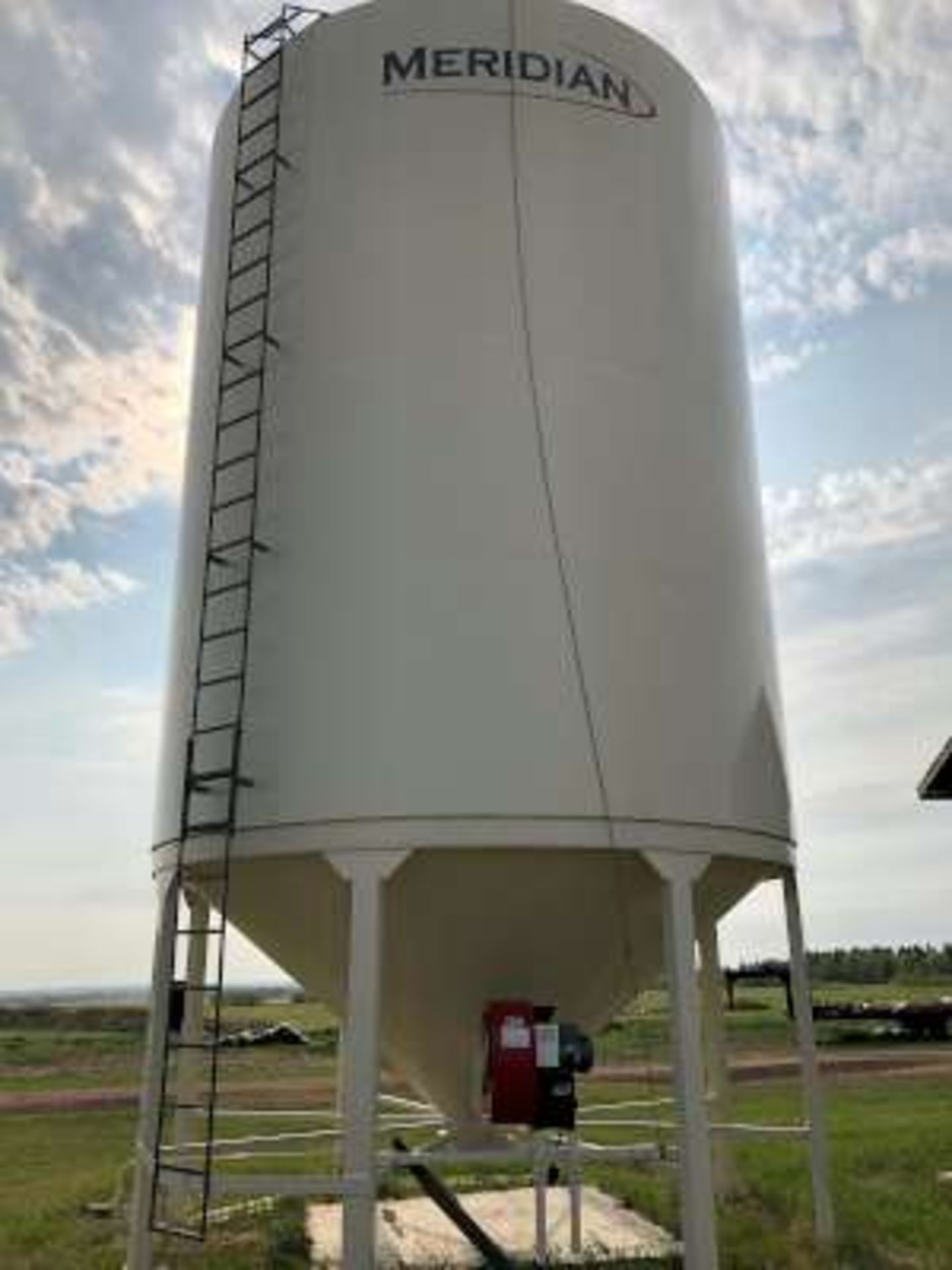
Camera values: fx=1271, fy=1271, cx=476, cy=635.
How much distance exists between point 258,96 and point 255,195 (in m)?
1.14

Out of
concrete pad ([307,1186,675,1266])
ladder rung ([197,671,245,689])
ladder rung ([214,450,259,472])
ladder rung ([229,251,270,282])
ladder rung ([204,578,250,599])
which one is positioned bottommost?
concrete pad ([307,1186,675,1266])

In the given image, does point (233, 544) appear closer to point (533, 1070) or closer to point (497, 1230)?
point (533, 1070)

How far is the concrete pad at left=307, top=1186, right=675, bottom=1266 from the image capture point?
11414 mm

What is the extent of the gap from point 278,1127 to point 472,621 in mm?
18484

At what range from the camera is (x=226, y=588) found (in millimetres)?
9852

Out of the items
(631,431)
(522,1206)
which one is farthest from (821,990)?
(631,431)

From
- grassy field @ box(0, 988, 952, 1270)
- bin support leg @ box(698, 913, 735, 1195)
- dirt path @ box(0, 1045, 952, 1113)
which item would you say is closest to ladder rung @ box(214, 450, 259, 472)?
bin support leg @ box(698, 913, 735, 1195)

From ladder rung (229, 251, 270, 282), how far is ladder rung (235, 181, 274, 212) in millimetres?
484

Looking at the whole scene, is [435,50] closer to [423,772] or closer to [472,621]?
[472,621]

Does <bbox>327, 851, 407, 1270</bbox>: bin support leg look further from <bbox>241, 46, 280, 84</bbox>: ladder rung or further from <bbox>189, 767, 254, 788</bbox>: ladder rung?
<bbox>241, 46, 280, 84</bbox>: ladder rung

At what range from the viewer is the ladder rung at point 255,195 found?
35.0 ft

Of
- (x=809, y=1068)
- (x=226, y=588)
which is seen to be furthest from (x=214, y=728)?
(x=809, y=1068)

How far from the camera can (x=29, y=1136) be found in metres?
22.6

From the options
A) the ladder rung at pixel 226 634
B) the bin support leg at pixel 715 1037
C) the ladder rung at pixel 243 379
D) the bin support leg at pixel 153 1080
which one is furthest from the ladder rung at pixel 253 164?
the bin support leg at pixel 715 1037
